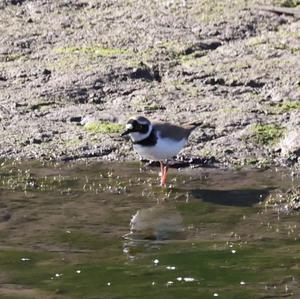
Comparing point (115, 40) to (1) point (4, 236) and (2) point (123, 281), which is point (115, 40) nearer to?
(1) point (4, 236)

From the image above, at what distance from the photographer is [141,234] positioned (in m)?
8.95

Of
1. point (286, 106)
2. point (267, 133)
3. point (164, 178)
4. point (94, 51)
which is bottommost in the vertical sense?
point (164, 178)

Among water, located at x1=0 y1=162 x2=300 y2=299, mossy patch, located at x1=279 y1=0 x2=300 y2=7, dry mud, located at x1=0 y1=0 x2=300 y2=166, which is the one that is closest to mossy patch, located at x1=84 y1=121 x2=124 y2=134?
dry mud, located at x1=0 y1=0 x2=300 y2=166

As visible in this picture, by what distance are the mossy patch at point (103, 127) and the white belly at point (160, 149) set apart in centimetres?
117

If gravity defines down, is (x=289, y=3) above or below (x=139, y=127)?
above

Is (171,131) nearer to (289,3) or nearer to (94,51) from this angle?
(94,51)

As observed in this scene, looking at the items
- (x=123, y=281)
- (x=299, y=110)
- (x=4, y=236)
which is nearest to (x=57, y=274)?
(x=123, y=281)

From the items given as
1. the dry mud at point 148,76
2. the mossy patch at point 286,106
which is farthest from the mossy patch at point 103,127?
the mossy patch at point 286,106

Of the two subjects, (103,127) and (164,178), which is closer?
(164,178)

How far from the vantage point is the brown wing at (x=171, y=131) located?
34.1 ft

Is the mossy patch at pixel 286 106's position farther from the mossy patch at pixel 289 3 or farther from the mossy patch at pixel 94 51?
the mossy patch at pixel 289 3

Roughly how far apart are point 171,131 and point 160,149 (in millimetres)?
217

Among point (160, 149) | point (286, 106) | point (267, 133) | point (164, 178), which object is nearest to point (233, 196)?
point (164, 178)

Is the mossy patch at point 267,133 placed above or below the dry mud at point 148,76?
below
